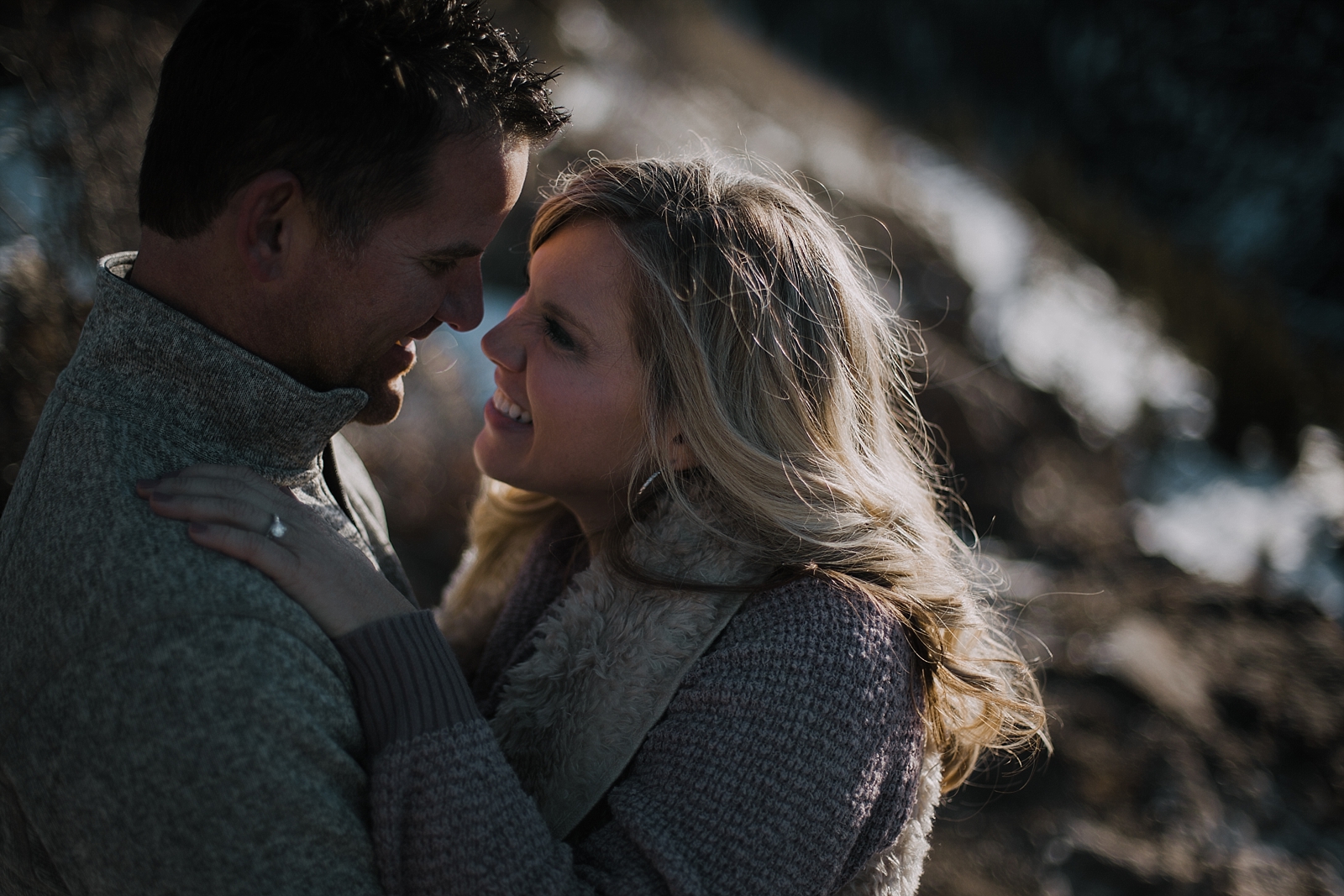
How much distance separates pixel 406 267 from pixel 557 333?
0.42 meters

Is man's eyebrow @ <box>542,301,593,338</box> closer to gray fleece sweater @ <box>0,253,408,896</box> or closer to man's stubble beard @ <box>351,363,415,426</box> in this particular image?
man's stubble beard @ <box>351,363,415,426</box>

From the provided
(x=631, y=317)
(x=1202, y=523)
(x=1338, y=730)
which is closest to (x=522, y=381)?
(x=631, y=317)

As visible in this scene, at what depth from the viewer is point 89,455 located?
1322 mm

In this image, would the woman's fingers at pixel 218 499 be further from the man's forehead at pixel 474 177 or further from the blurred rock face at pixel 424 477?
the blurred rock face at pixel 424 477

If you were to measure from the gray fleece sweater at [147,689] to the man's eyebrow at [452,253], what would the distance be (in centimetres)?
41

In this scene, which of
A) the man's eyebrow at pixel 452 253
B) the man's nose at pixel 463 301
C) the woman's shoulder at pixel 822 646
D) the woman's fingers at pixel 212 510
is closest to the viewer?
the woman's fingers at pixel 212 510

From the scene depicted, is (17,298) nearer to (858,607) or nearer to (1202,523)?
(858,607)

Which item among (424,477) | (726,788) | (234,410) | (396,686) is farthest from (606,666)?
(424,477)

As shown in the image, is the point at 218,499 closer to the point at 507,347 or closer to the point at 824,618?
the point at 507,347

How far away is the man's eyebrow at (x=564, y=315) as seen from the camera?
1877mm

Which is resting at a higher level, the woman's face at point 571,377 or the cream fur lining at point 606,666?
the woman's face at point 571,377

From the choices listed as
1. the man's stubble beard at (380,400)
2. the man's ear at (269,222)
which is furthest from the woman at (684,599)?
the man's ear at (269,222)

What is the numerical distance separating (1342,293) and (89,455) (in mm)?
10789

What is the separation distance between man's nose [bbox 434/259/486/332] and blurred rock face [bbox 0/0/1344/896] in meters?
0.48
